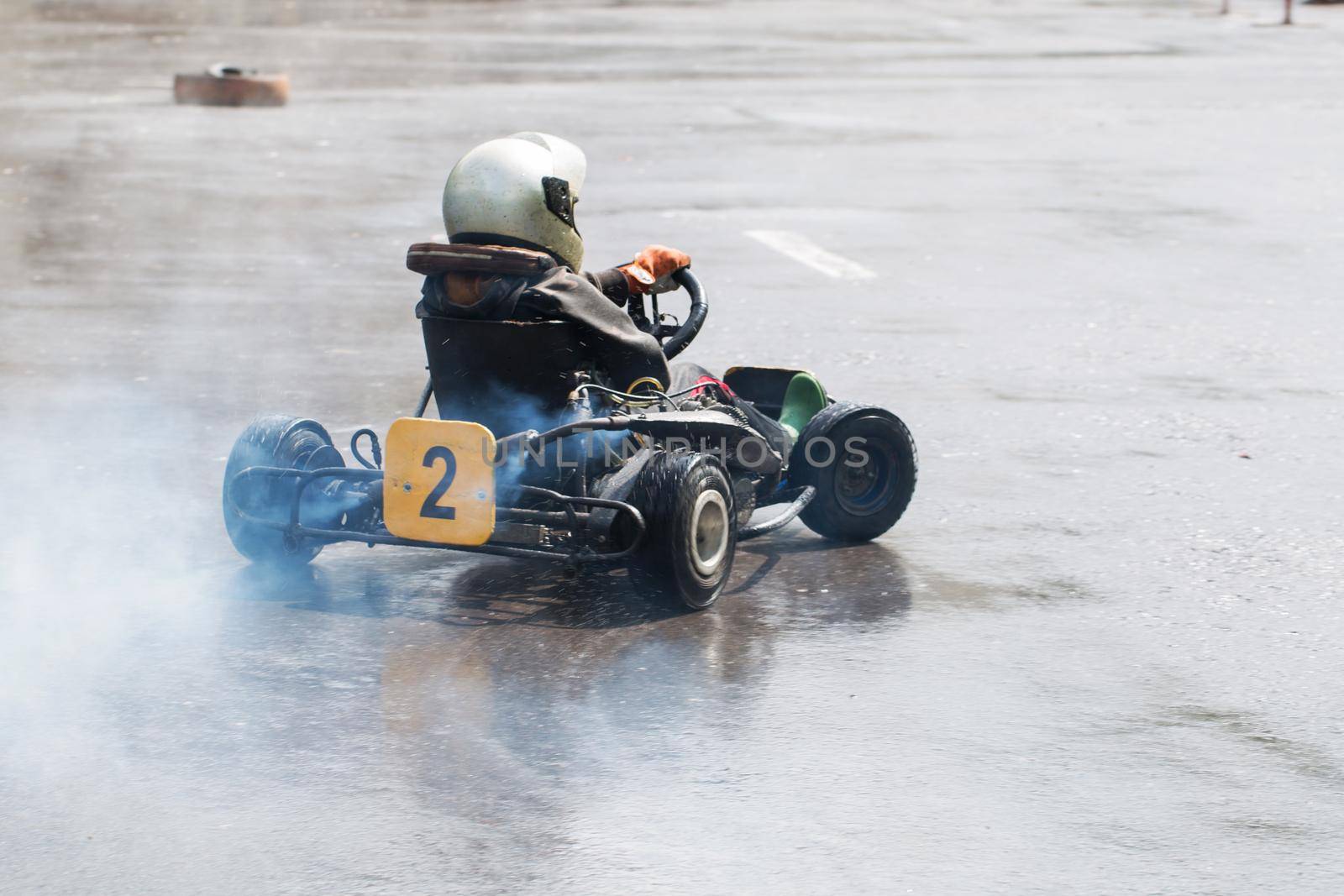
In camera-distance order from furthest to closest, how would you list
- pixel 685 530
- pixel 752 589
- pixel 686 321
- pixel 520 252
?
pixel 686 321, pixel 752 589, pixel 520 252, pixel 685 530

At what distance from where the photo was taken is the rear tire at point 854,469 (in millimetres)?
7273

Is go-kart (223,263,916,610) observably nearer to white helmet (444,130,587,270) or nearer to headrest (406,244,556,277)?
headrest (406,244,556,277)

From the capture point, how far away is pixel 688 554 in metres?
6.30

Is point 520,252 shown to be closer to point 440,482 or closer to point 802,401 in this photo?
point 440,482

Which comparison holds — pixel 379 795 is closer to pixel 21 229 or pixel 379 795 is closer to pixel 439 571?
pixel 439 571

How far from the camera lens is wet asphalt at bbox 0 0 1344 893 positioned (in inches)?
189

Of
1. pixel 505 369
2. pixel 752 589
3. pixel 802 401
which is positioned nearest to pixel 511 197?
pixel 505 369

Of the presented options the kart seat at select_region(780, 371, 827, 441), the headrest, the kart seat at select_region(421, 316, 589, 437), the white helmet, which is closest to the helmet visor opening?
the white helmet

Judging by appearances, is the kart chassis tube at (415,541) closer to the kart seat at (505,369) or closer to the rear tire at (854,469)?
the kart seat at (505,369)

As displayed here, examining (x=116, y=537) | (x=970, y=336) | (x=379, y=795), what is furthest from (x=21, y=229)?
(x=379, y=795)

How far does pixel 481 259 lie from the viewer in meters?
6.51

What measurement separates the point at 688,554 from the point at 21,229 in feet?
33.6

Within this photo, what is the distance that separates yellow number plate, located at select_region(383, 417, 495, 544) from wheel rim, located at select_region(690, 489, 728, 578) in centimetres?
63

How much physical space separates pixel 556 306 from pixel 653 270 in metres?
0.67
